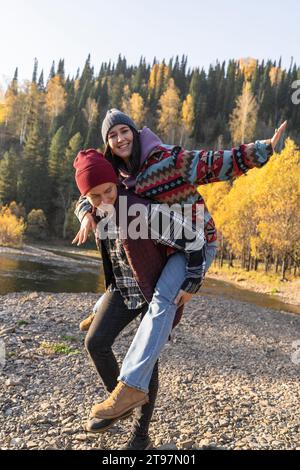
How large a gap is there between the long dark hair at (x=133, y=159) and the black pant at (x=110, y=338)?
3.61ft

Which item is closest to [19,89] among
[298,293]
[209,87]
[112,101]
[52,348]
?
[112,101]

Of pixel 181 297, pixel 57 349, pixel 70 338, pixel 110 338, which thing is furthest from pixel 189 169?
pixel 70 338

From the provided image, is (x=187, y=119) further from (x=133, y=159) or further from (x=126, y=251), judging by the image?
(x=126, y=251)

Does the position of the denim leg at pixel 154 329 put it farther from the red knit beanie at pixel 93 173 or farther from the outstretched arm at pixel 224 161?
the red knit beanie at pixel 93 173

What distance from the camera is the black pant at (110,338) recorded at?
11.4 ft

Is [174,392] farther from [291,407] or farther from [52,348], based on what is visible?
[52,348]

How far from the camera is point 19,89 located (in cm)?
8069

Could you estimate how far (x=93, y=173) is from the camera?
3.16 meters

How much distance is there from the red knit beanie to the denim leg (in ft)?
2.91

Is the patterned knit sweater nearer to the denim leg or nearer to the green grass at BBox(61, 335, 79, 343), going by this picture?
the denim leg

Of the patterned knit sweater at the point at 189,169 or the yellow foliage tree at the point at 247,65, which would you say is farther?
the yellow foliage tree at the point at 247,65

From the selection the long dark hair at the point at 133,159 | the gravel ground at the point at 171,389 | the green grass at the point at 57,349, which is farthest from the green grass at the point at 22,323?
the long dark hair at the point at 133,159

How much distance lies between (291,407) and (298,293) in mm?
21700

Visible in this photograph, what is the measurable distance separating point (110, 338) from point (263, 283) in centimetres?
2869
